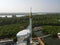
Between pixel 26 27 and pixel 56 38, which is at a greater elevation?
pixel 26 27

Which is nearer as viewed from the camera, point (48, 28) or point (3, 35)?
point (3, 35)

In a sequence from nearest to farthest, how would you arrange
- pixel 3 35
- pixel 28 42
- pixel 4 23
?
pixel 28 42, pixel 3 35, pixel 4 23

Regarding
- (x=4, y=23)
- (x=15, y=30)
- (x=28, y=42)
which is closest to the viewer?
(x=28, y=42)

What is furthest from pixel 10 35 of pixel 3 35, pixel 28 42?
pixel 28 42

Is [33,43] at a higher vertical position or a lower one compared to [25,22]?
lower

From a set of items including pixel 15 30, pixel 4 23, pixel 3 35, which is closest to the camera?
pixel 3 35

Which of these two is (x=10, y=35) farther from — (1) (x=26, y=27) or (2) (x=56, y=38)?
(2) (x=56, y=38)

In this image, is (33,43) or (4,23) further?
(4,23)

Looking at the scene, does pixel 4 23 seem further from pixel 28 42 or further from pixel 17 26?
pixel 28 42

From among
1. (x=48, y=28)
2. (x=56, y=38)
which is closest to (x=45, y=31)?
(x=48, y=28)
